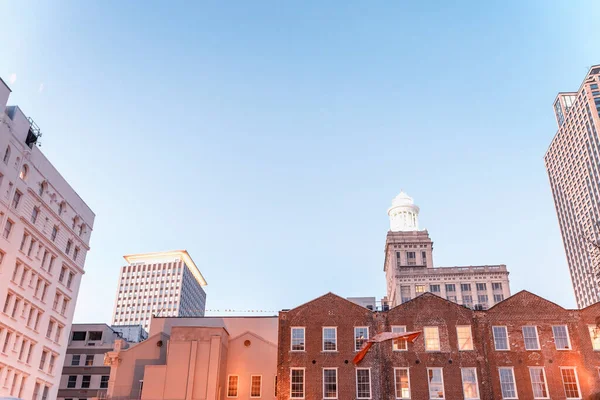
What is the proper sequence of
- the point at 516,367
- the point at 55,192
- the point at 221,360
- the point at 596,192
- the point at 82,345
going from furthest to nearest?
the point at 596,192 → the point at 82,345 → the point at 55,192 → the point at 221,360 → the point at 516,367

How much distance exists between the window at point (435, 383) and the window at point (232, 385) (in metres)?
19.7

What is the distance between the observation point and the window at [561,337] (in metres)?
53.1

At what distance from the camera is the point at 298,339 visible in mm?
55812

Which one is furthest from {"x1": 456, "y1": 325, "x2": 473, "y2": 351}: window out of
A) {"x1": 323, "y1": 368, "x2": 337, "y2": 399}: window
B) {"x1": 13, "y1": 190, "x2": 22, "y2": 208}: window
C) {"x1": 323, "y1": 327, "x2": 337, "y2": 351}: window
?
{"x1": 13, "y1": 190, "x2": 22, "y2": 208}: window

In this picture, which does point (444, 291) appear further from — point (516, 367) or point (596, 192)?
point (516, 367)

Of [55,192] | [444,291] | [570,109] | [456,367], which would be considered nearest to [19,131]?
[55,192]

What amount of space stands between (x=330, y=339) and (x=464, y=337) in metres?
12.9

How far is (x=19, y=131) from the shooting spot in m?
64.5

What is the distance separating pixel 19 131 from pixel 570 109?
15464cm

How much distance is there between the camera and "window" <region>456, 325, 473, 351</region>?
5381cm

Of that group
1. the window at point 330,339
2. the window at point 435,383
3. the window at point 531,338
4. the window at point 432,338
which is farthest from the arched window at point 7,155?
the window at point 531,338

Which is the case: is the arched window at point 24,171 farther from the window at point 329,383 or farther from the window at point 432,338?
the window at point 432,338

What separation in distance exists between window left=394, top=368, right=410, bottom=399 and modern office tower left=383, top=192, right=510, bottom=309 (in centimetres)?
6934

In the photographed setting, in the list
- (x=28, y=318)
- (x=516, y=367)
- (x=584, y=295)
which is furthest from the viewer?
(x=584, y=295)
